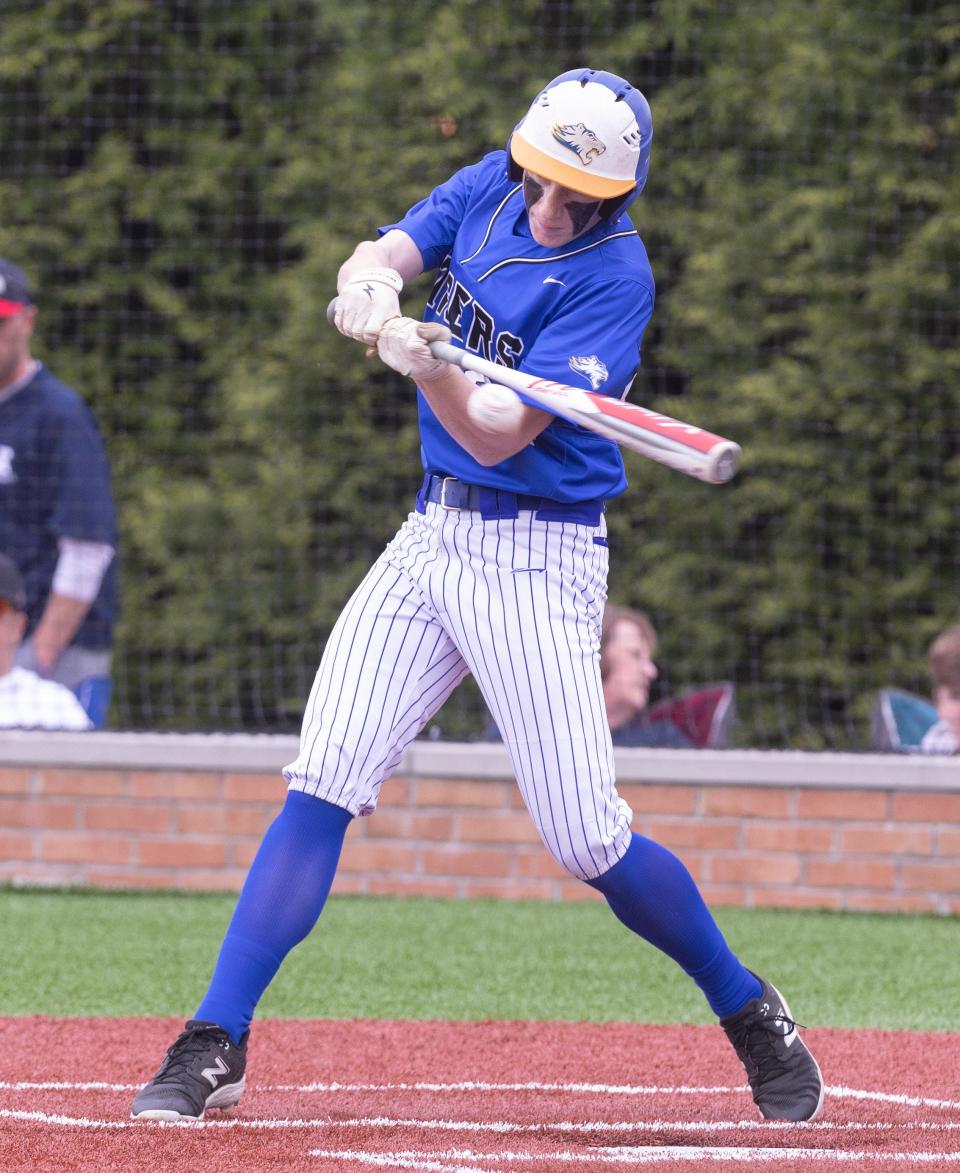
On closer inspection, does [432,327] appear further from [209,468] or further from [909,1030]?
[209,468]

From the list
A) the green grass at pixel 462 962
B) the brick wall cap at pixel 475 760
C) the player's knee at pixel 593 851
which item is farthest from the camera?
the brick wall cap at pixel 475 760

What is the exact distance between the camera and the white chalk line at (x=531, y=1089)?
3756 mm

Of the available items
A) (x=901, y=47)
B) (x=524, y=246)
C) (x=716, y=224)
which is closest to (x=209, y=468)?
(x=716, y=224)

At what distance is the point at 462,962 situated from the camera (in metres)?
5.62

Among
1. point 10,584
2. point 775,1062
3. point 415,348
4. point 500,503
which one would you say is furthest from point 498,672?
point 10,584

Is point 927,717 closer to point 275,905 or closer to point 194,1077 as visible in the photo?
point 275,905

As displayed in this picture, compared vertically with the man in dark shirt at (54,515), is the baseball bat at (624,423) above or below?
above

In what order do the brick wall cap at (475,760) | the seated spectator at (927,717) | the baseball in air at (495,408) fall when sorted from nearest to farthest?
the baseball in air at (495,408) → the brick wall cap at (475,760) → the seated spectator at (927,717)

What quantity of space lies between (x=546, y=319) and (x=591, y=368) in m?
0.20

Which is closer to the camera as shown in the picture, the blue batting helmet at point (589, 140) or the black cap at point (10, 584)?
the blue batting helmet at point (589, 140)

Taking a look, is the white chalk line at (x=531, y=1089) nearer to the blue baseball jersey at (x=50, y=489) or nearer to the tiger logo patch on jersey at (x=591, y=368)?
the tiger logo patch on jersey at (x=591, y=368)

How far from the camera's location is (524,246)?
3.47 m

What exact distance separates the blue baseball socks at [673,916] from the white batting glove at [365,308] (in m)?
1.03

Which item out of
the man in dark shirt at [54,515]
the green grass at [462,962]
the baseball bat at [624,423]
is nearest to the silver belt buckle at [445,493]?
the baseball bat at [624,423]
